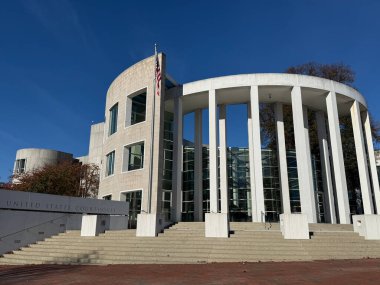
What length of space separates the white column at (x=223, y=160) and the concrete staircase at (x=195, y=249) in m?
10.3

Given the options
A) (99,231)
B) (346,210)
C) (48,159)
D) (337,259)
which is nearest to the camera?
(337,259)

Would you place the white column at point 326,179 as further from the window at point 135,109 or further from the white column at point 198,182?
the window at point 135,109

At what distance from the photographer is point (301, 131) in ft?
88.5

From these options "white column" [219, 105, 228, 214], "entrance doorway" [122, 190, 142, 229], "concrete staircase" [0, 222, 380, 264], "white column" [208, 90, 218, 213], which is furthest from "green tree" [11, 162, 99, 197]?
"concrete staircase" [0, 222, 380, 264]

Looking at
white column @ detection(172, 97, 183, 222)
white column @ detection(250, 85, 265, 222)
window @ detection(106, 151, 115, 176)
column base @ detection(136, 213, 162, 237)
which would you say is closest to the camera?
column base @ detection(136, 213, 162, 237)

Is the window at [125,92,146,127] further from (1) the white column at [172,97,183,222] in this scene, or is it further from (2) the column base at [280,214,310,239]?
(2) the column base at [280,214,310,239]

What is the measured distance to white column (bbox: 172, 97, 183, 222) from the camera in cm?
2820

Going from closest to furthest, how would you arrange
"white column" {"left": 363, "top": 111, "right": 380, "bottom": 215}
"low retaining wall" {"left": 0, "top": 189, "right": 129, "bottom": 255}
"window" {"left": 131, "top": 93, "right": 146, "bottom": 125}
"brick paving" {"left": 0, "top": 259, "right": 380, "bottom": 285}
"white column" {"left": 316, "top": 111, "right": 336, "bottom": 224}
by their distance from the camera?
"brick paving" {"left": 0, "top": 259, "right": 380, "bottom": 285} < "low retaining wall" {"left": 0, "top": 189, "right": 129, "bottom": 255} < "white column" {"left": 363, "top": 111, "right": 380, "bottom": 215} < "white column" {"left": 316, "top": 111, "right": 336, "bottom": 224} < "window" {"left": 131, "top": 93, "right": 146, "bottom": 125}

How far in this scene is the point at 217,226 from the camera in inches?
632

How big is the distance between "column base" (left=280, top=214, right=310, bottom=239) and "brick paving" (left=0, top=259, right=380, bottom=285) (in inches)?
137

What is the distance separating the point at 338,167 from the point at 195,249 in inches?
692

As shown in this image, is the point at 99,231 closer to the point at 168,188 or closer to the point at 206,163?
the point at 168,188

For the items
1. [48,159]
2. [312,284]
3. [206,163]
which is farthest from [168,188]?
[48,159]

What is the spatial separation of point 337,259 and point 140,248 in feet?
28.5
